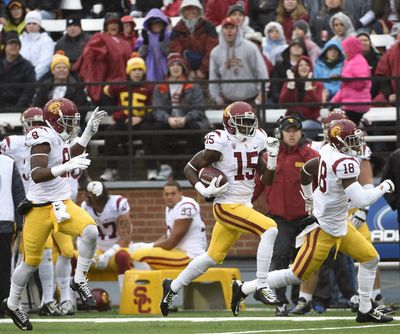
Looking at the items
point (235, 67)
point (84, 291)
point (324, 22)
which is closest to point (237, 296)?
point (84, 291)

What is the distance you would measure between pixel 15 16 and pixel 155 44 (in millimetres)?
2205

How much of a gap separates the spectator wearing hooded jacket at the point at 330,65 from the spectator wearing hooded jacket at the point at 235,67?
629 mm

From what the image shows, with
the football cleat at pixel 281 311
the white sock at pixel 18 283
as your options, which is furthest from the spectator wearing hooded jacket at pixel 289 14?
the white sock at pixel 18 283

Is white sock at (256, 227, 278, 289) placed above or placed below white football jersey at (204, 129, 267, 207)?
below

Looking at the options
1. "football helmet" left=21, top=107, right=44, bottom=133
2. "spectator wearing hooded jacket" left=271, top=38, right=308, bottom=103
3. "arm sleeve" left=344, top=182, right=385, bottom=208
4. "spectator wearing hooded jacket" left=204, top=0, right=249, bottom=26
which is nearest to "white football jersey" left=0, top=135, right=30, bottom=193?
"football helmet" left=21, top=107, right=44, bottom=133

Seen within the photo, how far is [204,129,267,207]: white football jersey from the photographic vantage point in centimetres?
1141

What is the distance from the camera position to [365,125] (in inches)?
605

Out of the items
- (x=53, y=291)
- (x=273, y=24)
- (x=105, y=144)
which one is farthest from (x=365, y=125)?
(x=53, y=291)

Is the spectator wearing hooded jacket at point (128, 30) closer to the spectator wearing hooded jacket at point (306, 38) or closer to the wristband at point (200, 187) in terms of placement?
the spectator wearing hooded jacket at point (306, 38)

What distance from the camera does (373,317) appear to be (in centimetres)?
1097

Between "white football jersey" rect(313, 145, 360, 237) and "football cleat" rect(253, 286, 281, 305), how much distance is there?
2.35 feet

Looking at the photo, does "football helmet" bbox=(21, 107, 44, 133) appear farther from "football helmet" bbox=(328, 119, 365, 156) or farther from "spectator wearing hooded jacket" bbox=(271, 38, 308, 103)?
"spectator wearing hooded jacket" bbox=(271, 38, 308, 103)

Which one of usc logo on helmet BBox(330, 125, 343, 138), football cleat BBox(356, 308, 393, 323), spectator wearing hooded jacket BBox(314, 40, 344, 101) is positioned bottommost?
football cleat BBox(356, 308, 393, 323)

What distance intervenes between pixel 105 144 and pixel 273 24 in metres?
2.45
